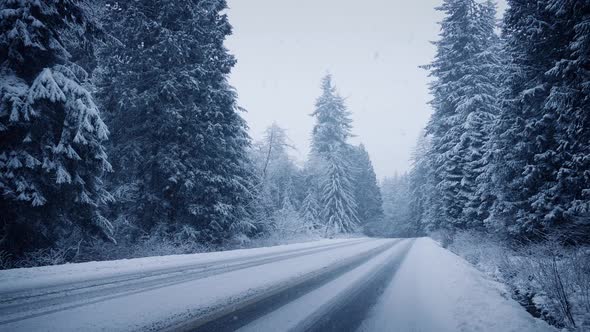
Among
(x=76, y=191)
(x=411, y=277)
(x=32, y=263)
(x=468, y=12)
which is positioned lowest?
(x=32, y=263)

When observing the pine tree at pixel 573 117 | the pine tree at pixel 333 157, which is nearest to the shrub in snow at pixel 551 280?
the pine tree at pixel 573 117

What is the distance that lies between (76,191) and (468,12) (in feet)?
81.1

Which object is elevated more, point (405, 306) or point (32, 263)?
point (405, 306)

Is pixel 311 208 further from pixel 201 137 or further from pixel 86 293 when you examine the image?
pixel 86 293

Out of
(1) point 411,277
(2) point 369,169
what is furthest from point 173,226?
(2) point 369,169

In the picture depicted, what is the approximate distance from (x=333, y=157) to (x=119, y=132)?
25501 mm

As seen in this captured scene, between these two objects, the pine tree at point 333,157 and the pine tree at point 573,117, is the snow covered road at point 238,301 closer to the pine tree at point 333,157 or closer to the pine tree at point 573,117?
the pine tree at point 573,117

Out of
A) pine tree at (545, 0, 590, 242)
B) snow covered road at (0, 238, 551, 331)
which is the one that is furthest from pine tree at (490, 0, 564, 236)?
snow covered road at (0, 238, 551, 331)

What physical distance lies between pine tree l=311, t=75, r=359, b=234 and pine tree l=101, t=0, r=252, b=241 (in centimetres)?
2118

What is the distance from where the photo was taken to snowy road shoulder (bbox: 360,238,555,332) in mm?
4551

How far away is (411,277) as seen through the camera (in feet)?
29.7

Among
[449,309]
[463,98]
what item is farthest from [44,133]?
[463,98]

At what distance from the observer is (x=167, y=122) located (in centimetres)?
1420

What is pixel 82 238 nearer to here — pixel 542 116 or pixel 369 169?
pixel 542 116
